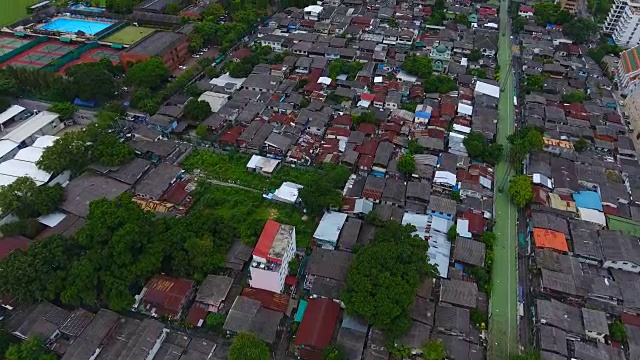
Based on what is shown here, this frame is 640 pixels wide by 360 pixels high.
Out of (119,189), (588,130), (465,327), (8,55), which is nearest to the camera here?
(465,327)

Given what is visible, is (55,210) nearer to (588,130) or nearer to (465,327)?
(465,327)

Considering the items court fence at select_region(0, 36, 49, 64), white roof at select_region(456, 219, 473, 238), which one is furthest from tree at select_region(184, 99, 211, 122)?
court fence at select_region(0, 36, 49, 64)

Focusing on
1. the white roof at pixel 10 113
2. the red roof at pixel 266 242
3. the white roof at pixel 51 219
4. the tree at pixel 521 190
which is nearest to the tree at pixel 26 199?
the white roof at pixel 51 219

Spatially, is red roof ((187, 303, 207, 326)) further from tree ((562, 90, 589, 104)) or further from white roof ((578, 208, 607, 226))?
tree ((562, 90, 589, 104))

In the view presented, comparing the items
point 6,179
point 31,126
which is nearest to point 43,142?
point 31,126

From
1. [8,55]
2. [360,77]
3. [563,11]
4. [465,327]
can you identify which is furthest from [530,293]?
[8,55]
